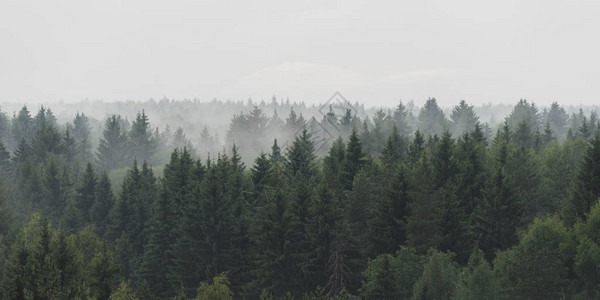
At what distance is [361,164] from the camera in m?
57.1

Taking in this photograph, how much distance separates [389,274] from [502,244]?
59.0 ft

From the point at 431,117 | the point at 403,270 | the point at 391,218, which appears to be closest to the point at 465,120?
the point at 431,117

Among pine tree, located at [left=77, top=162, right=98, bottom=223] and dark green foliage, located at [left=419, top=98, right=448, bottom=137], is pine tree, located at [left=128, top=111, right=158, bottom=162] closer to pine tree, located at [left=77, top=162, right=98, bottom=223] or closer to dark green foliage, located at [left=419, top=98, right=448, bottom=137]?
pine tree, located at [left=77, top=162, right=98, bottom=223]

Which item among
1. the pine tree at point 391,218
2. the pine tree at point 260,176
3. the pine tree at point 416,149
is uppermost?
the pine tree at point 416,149

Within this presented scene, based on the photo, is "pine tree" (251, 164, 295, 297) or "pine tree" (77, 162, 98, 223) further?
"pine tree" (77, 162, 98, 223)

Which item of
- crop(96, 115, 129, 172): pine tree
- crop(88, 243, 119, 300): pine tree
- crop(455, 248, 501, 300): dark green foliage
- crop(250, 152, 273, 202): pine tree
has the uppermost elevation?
crop(96, 115, 129, 172): pine tree

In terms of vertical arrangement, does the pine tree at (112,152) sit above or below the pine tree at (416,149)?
above

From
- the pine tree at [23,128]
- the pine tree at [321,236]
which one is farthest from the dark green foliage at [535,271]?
the pine tree at [23,128]

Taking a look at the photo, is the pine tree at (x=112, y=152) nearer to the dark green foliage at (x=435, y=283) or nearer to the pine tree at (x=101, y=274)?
the pine tree at (x=101, y=274)

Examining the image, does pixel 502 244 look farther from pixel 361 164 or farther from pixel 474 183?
pixel 361 164

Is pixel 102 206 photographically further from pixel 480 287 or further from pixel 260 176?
pixel 480 287

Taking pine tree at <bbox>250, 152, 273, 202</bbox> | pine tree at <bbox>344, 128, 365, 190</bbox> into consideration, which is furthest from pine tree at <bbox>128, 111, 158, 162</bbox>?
pine tree at <bbox>344, 128, 365, 190</bbox>

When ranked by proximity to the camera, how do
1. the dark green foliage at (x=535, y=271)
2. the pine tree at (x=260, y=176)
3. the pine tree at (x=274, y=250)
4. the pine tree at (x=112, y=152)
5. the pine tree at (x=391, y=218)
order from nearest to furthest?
the dark green foliage at (x=535, y=271) → the pine tree at (x=391, y=218) → the pine tree at (x=274, y=250) → the pine tree at (x=260, y=176) → the pine tree at (x=112, y=152)

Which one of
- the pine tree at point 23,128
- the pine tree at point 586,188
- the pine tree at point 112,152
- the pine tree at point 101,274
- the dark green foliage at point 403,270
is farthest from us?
the pine tree at point 23,128
